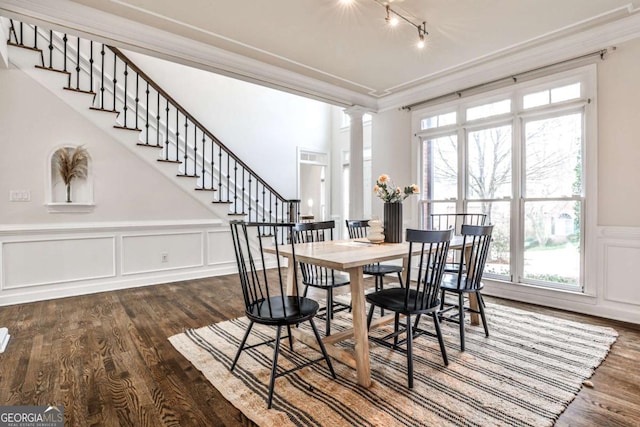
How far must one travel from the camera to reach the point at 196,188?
4.98m

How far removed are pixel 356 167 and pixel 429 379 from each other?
349 cm

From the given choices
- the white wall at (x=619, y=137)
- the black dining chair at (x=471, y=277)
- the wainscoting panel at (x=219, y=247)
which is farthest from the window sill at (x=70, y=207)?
A: the white wall at (x=619, y=137)

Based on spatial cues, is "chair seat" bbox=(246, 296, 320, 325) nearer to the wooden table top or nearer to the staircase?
the wooden table top

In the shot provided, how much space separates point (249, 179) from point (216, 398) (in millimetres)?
4638

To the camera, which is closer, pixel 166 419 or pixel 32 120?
pixel 166 419

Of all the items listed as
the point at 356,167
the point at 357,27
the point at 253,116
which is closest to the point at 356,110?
the point at 356,167

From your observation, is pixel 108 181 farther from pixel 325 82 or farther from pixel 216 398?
pixel 216 398

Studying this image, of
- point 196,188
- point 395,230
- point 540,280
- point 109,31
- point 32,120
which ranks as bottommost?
point 540,280

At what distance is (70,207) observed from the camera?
13.2 feet

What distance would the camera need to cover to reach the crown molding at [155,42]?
102 inches

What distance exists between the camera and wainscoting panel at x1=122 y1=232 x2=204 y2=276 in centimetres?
441

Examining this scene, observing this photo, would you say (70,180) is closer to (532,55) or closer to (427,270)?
(427,270)

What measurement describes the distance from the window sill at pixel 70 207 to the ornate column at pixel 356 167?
3.49m

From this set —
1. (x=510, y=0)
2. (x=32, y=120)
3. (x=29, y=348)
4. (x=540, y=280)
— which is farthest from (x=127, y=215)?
(x=540, y=280)
